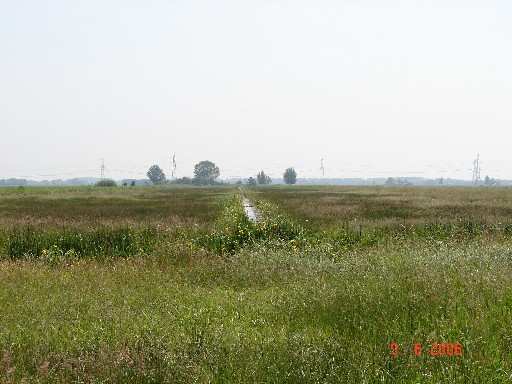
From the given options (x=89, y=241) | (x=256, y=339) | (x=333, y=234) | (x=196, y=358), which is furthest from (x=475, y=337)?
(x=89, y=241)

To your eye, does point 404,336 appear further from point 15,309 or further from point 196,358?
point 15,309

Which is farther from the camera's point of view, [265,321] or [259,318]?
[259,318]

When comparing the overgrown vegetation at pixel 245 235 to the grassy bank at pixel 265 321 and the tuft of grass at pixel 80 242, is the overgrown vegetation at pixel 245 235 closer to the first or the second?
the tuft of grass at pixel 80 242

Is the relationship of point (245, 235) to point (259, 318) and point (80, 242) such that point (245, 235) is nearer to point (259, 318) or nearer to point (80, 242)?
point (80, 242)

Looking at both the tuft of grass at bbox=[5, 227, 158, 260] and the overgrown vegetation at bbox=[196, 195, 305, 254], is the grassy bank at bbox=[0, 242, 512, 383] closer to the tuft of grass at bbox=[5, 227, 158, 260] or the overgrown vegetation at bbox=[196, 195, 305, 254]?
the tuft of grass at bbox=[5, 227, 158, 260]
